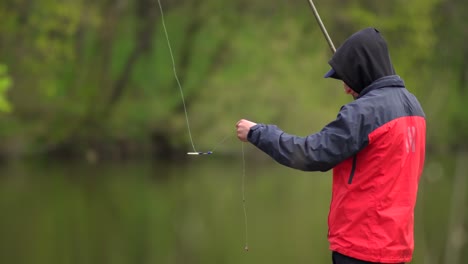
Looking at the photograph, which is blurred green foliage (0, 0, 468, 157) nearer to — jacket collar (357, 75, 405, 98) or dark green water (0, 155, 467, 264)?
dark green water (0, 155, 467, 264)

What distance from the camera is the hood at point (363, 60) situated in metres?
2.87

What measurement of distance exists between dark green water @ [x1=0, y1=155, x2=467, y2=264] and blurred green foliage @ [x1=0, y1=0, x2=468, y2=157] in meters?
1.05

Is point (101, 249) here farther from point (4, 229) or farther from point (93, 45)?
point (93, 45)

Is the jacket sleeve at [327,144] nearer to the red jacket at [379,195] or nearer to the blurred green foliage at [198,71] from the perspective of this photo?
the red jacket at [379,195]

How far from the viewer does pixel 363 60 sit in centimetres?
287

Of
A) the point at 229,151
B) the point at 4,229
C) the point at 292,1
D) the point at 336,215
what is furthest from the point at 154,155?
the point at 336,215

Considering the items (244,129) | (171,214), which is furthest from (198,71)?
(244,129)

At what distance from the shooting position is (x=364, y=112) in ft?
9.00

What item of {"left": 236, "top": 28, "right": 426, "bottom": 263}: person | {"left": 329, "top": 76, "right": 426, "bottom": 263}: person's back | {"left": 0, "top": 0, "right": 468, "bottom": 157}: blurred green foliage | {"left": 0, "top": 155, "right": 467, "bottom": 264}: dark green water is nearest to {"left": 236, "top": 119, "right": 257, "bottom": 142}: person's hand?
{"left": 236, "top": 28, "right": 426, "bottom": 263}: person

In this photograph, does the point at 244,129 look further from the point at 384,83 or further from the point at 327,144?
the point at 384,83

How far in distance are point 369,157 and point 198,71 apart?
1744 centimetres

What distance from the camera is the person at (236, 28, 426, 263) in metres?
2.74

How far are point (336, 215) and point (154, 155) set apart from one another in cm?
1814

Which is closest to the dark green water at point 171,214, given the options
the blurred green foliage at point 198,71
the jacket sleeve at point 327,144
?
the blurred green foliage at point 198,71
